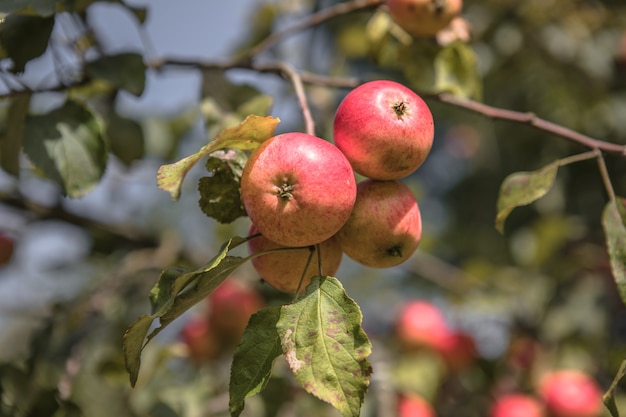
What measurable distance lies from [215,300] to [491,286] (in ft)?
3.50

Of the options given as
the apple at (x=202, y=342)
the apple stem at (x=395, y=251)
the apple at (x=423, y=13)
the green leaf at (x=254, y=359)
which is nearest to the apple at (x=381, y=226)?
the apple stem at (x=395, y=251)

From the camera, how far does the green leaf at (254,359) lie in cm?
75

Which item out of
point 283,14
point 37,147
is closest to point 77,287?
point 283,14

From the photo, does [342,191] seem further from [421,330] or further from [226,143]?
[421,330]

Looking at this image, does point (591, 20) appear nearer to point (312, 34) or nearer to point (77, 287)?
point (312, 34)

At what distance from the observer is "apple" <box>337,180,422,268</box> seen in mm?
825

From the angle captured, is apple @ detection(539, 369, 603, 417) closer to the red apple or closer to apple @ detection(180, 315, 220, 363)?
the red apple

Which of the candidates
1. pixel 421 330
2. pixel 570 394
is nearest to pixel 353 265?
pixel 421 330

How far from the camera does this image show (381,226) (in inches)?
32.3

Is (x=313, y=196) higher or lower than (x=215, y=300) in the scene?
higher

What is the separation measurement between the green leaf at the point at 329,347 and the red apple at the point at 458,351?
1682 millimetres

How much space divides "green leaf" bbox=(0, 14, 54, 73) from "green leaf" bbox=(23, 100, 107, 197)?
0.36ft

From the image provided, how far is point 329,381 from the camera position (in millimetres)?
730

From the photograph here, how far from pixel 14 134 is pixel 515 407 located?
5.22 ft
